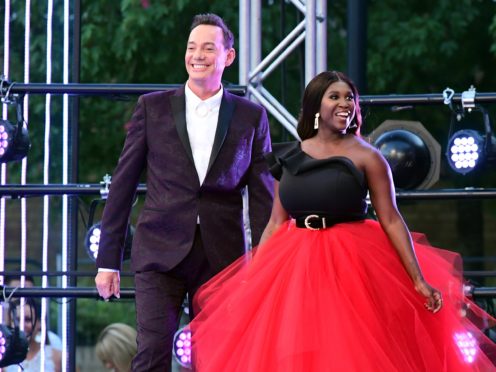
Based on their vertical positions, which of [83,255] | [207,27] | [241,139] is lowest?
[83,255]

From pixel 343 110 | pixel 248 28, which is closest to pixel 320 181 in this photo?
pixel 343 110

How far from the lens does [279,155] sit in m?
5.35

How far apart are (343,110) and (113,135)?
801 centimetres

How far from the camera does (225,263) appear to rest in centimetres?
546

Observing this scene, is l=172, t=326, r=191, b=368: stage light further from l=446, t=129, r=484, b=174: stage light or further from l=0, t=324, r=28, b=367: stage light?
l=446, t=129, r=484, b=174: stage light

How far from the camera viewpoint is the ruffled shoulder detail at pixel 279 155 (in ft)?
17.4

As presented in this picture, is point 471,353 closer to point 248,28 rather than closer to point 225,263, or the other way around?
point 225,263

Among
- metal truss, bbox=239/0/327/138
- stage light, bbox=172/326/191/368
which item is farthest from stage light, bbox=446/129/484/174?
stage light, bbox=172/326/191/368

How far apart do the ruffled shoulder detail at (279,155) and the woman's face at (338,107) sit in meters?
0.19

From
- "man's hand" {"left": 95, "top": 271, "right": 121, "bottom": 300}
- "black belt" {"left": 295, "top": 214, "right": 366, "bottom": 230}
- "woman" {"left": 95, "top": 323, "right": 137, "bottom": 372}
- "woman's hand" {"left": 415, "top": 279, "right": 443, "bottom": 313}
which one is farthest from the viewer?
"woman" {"left": 95, "top": 323, "right": 137, "bottom": 372}

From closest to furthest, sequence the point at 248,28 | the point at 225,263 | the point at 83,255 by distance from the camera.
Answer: the point at 225,263 → the point at 248,28 → the point at 83,255

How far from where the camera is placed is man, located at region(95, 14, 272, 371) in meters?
5.39

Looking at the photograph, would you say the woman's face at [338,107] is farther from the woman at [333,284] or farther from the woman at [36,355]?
the woman at [36,355]

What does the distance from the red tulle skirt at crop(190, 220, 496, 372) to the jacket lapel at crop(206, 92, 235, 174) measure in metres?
0.45
